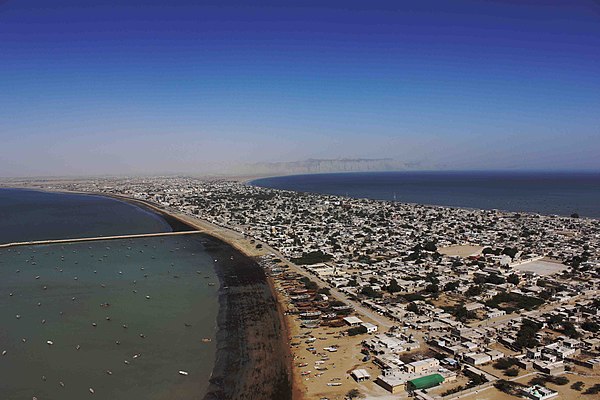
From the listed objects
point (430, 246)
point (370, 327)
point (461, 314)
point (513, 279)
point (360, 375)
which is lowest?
point (360, 375)

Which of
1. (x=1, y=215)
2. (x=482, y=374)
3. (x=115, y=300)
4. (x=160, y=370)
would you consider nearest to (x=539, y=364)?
(x=482, y=374)

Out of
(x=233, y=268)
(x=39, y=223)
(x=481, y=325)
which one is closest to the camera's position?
(x=481, y=325)

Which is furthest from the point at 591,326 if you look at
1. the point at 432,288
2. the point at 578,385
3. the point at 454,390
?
the point at 454,390

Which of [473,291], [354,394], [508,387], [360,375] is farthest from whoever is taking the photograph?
[473,291]

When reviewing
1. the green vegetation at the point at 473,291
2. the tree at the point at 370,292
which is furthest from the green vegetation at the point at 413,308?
the green vegetation at the point at 473,291

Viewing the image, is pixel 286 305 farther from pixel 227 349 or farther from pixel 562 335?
pixel 562 335

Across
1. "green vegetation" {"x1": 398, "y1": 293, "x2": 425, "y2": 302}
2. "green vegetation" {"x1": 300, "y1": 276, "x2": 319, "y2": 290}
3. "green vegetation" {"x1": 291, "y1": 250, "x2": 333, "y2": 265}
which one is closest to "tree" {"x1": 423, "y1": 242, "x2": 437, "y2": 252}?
"green vegetation" {"x1": 291, "y1": 250, "x2": 333, "y2": 265}

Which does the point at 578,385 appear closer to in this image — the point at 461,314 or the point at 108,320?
the point at 461,314
